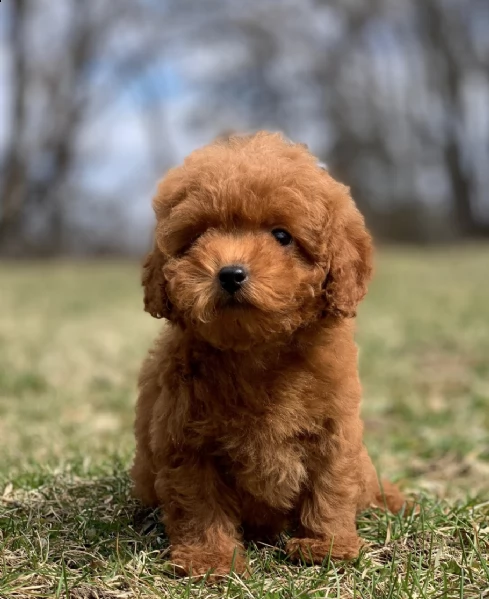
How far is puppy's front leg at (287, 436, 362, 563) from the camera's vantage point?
2.94m

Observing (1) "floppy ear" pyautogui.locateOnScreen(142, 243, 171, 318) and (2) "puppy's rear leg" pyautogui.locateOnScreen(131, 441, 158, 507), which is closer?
(1) "floppy ear" pyautogui.locateOnScreen(142, 243, 171, 318)

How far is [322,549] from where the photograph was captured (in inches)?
115

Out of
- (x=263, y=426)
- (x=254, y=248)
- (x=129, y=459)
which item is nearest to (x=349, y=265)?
(x=254, y=248)

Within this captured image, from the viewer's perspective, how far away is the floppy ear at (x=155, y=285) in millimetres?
2939

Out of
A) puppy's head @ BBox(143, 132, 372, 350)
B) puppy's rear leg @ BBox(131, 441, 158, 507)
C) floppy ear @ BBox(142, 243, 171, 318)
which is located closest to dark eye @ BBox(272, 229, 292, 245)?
puppy's head @ BBox(143, 132, 372, 350)

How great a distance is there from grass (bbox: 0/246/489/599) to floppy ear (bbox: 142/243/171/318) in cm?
95

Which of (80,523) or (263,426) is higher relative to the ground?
(263,426)

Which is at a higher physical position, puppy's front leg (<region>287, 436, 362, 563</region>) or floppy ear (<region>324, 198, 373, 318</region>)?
floppy ear (<region>324, 198, 373, 318</region>)

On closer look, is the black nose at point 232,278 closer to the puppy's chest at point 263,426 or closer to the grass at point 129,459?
the puppy's chest at point 263,426

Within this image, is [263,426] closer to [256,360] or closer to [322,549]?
[256,360]

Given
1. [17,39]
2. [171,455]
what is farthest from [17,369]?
[17,39]

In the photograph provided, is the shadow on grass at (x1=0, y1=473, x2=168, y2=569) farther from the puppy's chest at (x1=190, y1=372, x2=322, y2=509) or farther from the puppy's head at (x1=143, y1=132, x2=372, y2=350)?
the puppy's head at (x1=143, y1=132, x2=372, y2=350)

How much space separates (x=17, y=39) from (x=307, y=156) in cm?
2357

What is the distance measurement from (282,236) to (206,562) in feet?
4.11
